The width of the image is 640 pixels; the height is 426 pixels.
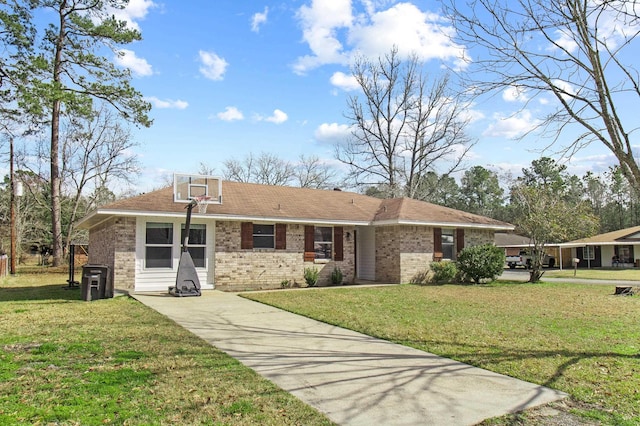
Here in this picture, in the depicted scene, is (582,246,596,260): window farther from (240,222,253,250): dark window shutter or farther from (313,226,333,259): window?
(240,222,253,250): dark window shutter

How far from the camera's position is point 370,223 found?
18.2m

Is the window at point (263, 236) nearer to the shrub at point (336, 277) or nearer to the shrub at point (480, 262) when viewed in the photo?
the shrub at point (336, 277)

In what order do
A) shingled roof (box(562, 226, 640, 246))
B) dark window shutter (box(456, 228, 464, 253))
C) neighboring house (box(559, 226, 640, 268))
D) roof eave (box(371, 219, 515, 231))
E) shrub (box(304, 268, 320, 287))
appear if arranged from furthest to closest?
1. neighboring house (box(559, 226, 640, 268))
2. shingled roof (box(562, 226, 640, 246))
3. dark window shutter (box(456, 228, 464, 253))
4. roof eave (box(371, 219, 515, 231))
5. shrub (box(304, 268, 320, 287))

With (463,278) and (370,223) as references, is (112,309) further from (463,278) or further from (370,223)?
(463,278)

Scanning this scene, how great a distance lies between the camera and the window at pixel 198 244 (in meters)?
14.9

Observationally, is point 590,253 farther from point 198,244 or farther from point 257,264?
point 198,244

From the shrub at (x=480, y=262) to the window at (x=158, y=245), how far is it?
36.4ft

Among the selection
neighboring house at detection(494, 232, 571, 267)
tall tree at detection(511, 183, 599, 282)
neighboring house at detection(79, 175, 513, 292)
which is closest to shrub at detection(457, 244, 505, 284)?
neighboring house at detection(79, 175, 513, 292)

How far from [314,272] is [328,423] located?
12891 millimetres

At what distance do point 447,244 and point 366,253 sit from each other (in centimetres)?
345

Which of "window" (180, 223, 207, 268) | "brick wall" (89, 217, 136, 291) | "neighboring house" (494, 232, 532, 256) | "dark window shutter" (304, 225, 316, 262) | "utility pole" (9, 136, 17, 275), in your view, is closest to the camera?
"brick wall" (89, 217, 136, 291)

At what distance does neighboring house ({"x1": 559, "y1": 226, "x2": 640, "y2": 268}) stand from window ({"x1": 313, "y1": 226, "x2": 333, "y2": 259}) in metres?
21.5

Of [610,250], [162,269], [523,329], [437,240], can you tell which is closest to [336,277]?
[437,240]

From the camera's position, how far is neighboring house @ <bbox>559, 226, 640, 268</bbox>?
32.9 metres
